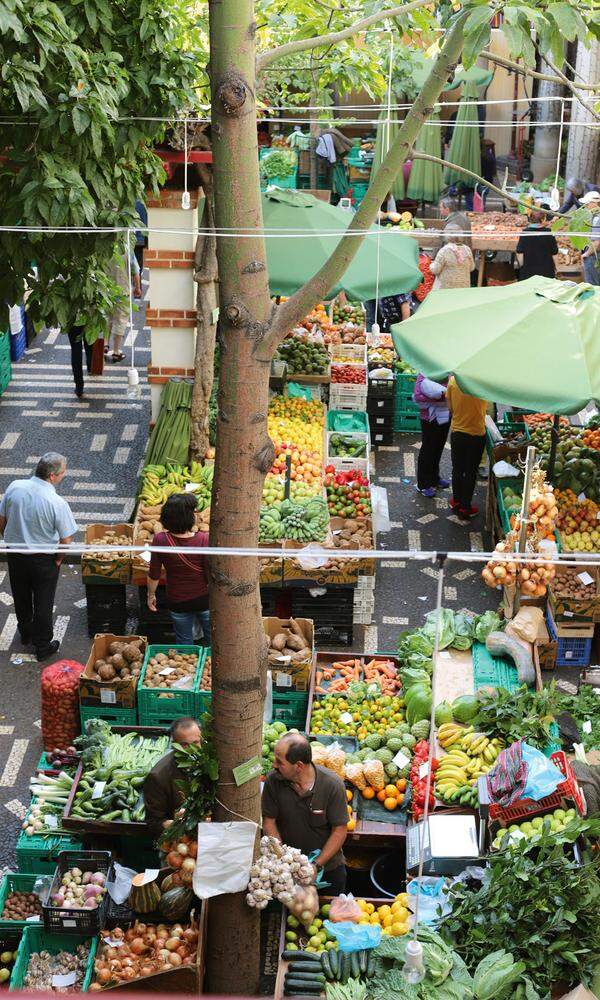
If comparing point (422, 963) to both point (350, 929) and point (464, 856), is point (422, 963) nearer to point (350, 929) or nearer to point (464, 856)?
point (350, 929)

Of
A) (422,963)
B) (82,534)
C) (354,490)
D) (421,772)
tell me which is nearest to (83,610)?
(82,534)

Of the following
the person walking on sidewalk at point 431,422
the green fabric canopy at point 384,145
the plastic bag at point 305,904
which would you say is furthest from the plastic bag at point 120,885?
the green fabric canopy at point 384,145

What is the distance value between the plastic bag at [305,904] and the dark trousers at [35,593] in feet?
11.3

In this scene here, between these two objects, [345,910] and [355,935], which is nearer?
[355,935]

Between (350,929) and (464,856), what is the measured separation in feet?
2.36

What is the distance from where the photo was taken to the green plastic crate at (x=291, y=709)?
7293 millimetres

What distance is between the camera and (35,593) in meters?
8.28

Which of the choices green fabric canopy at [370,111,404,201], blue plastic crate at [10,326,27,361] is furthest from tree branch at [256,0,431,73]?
blue plastic crate at [10,326,27,361]

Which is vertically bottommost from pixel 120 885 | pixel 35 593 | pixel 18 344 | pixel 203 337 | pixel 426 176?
pixel 120 885

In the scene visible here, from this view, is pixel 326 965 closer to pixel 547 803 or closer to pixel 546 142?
pixel 547 803

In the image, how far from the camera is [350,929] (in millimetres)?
5352

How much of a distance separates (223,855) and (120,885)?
2.51 feet

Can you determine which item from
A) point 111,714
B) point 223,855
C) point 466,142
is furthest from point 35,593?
point 466,142

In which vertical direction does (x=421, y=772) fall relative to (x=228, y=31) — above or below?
below
